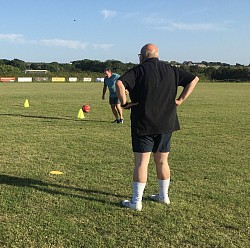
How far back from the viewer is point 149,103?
4598 millimetres

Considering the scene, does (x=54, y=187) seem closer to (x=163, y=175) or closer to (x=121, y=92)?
(x=163, y=175)

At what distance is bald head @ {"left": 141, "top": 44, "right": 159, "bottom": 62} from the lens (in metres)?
4.65

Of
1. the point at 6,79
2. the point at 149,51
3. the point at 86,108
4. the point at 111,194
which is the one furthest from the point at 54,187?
the point at 6,79

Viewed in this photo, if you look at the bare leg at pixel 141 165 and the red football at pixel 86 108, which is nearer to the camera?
the bare leg at pixel 141 165

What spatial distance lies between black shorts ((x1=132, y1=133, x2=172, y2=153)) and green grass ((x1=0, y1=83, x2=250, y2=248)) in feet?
2.51

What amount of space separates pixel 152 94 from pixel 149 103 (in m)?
0.12

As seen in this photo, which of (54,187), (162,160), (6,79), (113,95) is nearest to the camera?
(162,160)

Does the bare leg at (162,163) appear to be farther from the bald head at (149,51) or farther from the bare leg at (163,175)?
the bald head at (149,51)

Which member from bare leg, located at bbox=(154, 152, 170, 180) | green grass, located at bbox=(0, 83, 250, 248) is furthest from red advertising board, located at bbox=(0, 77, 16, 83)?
bare leg, located at bbox=(154, 152, 170, 180)

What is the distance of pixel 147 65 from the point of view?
179 inches

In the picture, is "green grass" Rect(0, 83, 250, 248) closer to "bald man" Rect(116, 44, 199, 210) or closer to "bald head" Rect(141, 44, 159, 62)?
"bald man" Rect(116, 44, 199, 210)

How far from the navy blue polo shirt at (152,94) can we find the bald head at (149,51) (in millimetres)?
55

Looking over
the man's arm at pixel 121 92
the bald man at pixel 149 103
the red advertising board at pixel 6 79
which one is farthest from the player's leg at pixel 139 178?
the red advertising board at pixel 6 79

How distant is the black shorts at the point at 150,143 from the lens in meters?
4.70
